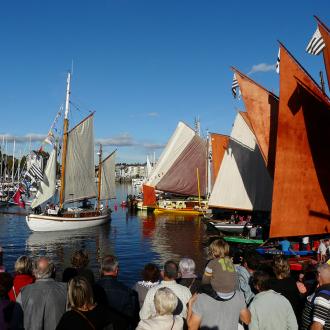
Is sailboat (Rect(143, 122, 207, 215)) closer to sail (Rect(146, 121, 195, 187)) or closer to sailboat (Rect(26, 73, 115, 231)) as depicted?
sail (Rect(146, 121, 195, 187))

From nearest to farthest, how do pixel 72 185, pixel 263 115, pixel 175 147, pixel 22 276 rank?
pixel 22 276 → pixel 263 115 → pixel 72 185 → pixel 175 147

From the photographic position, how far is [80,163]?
4912 centimetres

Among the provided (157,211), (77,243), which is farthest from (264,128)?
(157,211)

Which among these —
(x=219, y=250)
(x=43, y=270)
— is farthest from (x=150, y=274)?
(x=43, y=270)

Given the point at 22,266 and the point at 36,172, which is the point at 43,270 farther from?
the point at 36,172

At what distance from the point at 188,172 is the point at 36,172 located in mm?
29318

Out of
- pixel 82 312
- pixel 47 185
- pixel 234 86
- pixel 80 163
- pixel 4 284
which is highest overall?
pixel 234 86

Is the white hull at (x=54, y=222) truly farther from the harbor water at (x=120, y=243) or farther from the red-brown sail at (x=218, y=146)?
the red-brown sail at (x=218, y=146)

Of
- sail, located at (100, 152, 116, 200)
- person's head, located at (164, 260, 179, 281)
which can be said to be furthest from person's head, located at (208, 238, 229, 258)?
sail, located at (100, 152, 116, 200)

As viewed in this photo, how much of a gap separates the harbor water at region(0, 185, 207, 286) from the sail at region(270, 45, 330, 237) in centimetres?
692

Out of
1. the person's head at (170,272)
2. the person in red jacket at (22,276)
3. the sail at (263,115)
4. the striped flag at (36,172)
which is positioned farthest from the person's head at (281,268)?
the striped flag at (36,172)

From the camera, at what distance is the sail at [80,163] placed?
47500mm

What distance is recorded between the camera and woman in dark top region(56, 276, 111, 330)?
5098mm

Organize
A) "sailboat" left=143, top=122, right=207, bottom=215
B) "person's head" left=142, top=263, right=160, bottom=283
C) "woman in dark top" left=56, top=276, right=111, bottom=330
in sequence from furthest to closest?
1. "sailboat" left=143, top=122, right=207, bottom=215
2. "person's head" left=142, top=263, right=160, bottom=283
3. "woman in dark top" left=56, top=276, right=111, bottom=330
